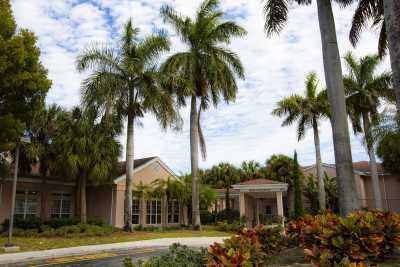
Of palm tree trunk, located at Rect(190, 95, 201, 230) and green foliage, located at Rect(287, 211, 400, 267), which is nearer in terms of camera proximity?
green foliage, located at Rect(287, 211, 400, 267)

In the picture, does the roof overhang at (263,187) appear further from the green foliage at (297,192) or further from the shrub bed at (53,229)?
the shrub bed at (53,229)

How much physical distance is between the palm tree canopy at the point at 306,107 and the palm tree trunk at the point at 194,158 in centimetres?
950

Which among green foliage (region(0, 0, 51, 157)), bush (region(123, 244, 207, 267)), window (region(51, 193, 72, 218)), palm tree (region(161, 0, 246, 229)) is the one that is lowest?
bush (region(123, 244, 207, 267))

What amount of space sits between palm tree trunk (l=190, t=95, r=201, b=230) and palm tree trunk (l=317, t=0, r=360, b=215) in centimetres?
1554

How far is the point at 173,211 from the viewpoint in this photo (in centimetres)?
3262

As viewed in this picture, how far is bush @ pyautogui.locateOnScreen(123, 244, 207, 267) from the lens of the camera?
6.16m

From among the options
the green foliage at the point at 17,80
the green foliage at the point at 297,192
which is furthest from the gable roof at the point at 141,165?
the green foliage at the point at 17,80

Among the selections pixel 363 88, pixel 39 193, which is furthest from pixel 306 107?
pixel 39 193

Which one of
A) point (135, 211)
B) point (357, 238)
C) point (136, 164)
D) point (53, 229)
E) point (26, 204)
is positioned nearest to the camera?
point (357, 238)

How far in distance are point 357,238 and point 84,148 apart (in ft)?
69.9

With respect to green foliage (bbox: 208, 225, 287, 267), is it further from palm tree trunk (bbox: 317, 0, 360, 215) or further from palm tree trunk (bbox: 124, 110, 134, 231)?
palm tree trunk (bbox: 124, 110, 134, 231)

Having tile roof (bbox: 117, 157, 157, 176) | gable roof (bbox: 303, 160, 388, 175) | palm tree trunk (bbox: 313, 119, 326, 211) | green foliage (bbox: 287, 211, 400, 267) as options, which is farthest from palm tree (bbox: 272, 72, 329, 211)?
green foliage (bbox: 287, 211, 400, 267)

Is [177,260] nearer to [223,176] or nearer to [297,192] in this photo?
[297,192]

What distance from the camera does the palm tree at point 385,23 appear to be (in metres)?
5.62
